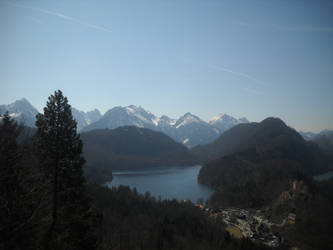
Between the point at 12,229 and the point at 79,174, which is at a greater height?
the point at 79,174

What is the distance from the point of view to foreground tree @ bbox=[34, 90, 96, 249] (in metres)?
16.4

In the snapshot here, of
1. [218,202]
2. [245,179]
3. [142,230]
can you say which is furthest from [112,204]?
[245,179]

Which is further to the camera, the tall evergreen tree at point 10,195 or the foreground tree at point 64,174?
the foreground tree at point 64,174

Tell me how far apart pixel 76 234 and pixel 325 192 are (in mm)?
177688

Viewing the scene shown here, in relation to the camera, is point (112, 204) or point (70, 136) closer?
point (70, 136)

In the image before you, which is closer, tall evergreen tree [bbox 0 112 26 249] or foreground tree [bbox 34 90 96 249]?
tall evergreen tree [bbox 0 112 26 249]

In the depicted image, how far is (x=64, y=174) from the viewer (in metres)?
16.8

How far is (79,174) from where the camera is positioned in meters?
17.7

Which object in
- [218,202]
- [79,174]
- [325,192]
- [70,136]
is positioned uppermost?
[70,136]

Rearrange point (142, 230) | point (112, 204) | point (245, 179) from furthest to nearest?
point (245, 179) < point (112, 204) < point (142, 230)

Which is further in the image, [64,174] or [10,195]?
[64,174]

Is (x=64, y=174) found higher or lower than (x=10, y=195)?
higher

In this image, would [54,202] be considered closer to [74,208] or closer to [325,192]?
[74,208]

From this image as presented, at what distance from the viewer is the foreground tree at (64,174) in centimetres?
1636
